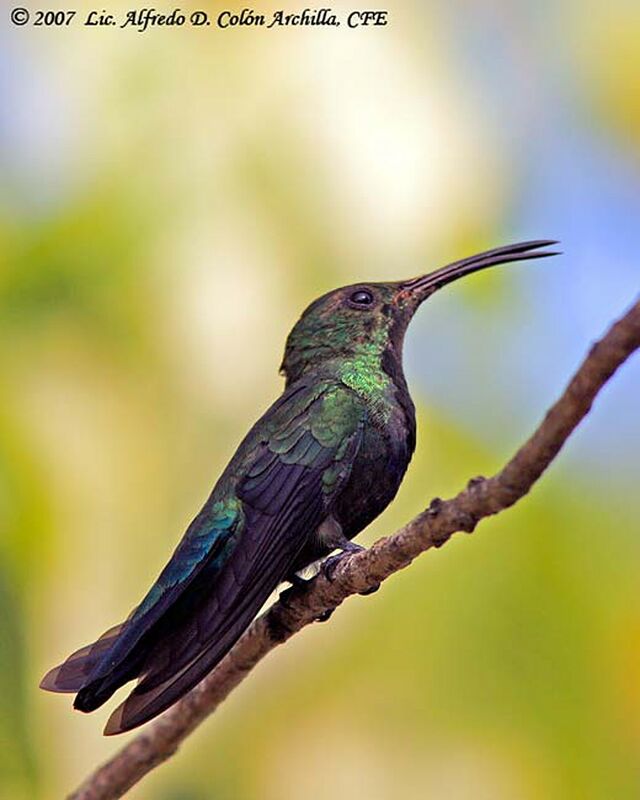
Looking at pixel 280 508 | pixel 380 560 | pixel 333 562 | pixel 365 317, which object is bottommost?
pixel 380 560

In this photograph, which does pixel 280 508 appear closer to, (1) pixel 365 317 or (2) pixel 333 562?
(2) pixel 333 562

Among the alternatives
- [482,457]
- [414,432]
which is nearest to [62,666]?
[414,432]

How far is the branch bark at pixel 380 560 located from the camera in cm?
232

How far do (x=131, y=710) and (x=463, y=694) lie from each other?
1.87m

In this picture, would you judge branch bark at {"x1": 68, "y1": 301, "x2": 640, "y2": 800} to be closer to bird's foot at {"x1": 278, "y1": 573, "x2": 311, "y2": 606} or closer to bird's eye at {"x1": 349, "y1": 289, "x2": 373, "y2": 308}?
bird's foot at {"x1": 278, "y1": 573, "x2": 311, "y2": 606}

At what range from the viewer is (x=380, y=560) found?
119 inches

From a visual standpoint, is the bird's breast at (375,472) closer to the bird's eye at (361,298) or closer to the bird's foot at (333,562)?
the bird's foot at (333,562)

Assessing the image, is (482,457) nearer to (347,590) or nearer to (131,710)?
(347,590)

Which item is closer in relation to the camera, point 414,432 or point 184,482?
point 414,432

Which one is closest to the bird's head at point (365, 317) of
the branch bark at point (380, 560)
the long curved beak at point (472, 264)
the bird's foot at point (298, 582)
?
the long curved beak at point (472, 264)

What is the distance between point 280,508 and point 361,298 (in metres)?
1.02

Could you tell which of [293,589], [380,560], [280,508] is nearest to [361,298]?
[280,508]

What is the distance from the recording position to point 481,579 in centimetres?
484

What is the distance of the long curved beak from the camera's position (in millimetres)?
4105
